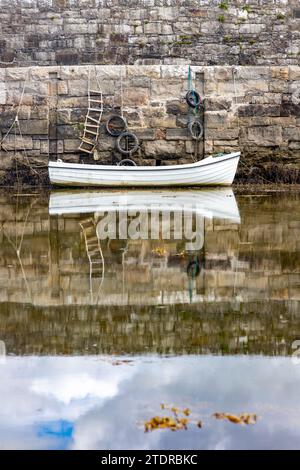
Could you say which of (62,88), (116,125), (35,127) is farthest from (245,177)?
(35,127)

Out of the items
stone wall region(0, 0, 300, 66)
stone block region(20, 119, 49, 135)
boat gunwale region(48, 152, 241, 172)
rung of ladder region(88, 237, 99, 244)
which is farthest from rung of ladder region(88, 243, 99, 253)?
stone wall region(0, 0, 300, 66)

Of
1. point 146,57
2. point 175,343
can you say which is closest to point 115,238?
point 175,343

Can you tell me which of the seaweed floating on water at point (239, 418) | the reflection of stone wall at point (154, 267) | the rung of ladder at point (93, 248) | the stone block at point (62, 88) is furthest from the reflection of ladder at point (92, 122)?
the seaweed floating on water at point (239, 418)

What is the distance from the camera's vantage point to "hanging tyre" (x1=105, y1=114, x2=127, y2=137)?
14.3 meters

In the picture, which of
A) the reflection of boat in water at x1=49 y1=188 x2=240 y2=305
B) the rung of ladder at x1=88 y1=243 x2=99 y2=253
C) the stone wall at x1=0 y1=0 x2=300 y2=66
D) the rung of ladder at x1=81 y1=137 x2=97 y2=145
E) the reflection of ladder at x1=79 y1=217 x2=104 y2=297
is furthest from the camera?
the stone wall at x1=0 y1=0 x2=300 y2=66

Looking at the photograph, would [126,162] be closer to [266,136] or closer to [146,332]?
[266,136]

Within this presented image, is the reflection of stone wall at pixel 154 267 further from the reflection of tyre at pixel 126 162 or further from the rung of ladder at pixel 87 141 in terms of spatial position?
the rung of ladder at pixel 87 141

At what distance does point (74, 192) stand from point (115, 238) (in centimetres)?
493

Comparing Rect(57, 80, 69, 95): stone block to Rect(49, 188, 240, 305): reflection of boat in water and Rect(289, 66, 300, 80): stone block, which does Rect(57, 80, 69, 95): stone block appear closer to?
Rect(49, 188, 240, 305): reflection of boat in water

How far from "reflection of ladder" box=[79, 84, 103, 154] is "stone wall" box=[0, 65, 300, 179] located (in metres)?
0.08

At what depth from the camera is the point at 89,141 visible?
14234 millimetres
